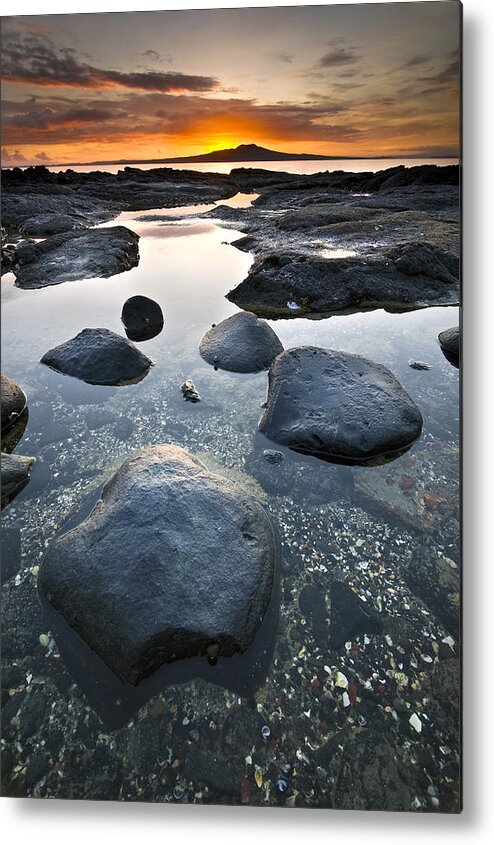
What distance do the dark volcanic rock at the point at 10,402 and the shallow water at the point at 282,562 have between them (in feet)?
0.51

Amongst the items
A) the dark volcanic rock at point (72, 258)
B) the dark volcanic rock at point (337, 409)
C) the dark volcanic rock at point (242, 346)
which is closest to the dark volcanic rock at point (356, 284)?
the dark volcanic rock at point (242, 346)

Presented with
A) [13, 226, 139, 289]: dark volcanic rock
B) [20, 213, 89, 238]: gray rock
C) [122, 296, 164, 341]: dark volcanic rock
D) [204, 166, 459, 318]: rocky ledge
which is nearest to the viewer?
[122, 296, 164, 341]: dark volcanic rock

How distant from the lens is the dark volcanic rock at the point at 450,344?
507 centimetres

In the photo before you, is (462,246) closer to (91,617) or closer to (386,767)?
(386,767)

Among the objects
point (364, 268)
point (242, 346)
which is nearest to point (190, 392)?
point (242, 346)

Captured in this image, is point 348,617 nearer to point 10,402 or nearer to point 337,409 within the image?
point 337,409

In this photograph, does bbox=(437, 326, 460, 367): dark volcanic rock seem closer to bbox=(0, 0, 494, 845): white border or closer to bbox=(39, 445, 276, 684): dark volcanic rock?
bbox=(0, 0, 494, 845): white border

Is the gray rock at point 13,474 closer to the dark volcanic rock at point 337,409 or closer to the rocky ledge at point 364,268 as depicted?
the dark volcanic rock at point 337,409

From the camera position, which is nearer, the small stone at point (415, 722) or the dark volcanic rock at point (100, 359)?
the small stone at point (415, 722)

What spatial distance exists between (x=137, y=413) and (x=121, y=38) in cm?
270

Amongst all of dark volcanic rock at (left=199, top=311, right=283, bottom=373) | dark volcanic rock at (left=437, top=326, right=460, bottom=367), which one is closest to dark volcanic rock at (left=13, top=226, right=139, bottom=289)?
dark volcanic rock at (left=199, top=311, right=283, bottom=373)

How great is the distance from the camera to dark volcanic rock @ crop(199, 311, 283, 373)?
506 cm

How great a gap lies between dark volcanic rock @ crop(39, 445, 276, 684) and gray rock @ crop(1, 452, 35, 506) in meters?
0.77

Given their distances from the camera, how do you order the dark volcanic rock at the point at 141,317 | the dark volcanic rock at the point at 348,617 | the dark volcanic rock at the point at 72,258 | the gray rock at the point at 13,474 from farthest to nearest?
the dark volcanic rock at the point at 72,258, the dark volcanic rock at the point at 141,317, the gray rock at the point at 13,474, the dark volcanic rock at the point at 348,617
